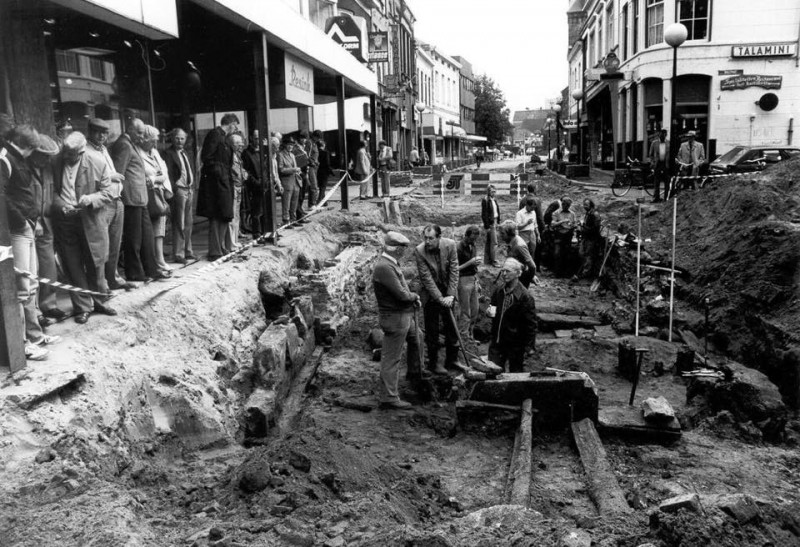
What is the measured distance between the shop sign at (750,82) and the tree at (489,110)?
58.7 metres

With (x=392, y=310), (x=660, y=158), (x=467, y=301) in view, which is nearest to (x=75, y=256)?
(x=392, y=310)

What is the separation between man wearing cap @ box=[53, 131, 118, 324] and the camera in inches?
250

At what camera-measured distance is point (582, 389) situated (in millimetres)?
7852

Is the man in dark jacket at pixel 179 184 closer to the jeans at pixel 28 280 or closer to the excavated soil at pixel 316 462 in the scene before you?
the excavated soil at pixel 316 462

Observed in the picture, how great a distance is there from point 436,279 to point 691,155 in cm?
1133

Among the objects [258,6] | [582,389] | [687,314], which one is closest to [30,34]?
[258,6]

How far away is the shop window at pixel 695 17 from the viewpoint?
25984 mm

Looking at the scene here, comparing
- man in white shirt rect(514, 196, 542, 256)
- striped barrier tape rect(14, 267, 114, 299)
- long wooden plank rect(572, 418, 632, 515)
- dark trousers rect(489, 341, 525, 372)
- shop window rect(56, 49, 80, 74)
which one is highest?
shop window rect(56, 49, 80, 74)

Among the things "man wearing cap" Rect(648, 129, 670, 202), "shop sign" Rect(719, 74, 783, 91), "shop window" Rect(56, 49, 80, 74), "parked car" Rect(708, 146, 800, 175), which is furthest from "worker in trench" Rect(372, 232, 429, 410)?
"shop sign" Rect(719, 74, 783, 91)

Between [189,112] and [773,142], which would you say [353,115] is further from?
[773,142]

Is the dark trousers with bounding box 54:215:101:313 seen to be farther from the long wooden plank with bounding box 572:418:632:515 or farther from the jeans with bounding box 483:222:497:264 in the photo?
the jeans with bounding box 483:222:497:264

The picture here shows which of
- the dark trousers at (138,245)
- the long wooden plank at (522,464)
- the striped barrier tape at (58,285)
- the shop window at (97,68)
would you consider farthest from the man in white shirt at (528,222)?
the striped barrier tape at (58,285)

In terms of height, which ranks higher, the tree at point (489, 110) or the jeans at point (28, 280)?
the tree at point (489, 110)

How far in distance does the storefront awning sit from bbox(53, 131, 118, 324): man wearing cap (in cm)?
340
